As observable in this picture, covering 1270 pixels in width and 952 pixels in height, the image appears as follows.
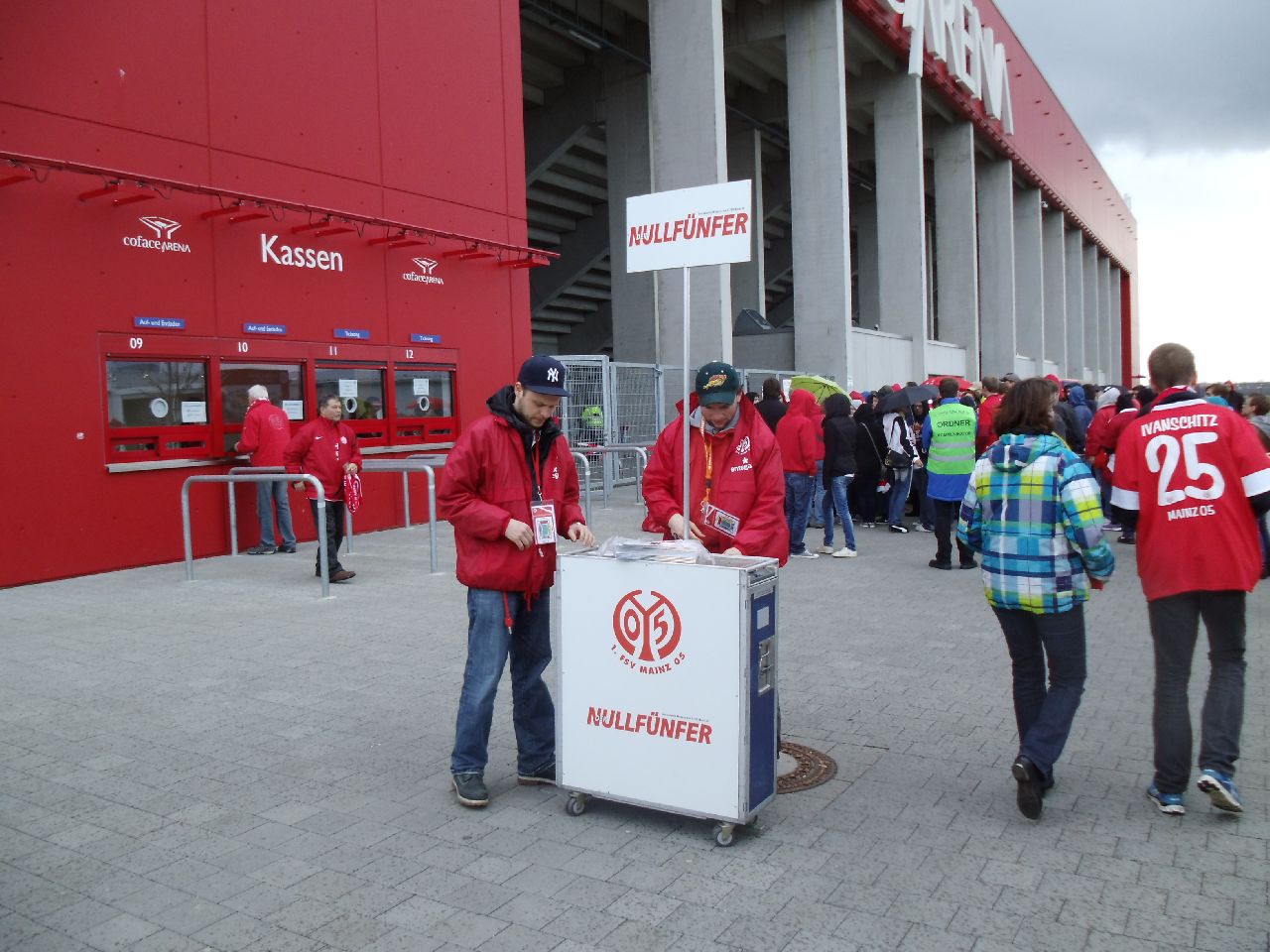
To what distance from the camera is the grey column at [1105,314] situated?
6019 cm

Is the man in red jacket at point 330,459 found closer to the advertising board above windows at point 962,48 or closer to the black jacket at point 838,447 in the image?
the black jacket at point 838,447

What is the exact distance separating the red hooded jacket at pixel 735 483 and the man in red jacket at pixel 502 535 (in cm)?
42

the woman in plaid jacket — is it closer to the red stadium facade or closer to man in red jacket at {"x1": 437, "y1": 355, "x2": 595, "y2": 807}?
man in red jacket at {"x1": 437, "y1": 355, "x2": 595, "y2": 807}

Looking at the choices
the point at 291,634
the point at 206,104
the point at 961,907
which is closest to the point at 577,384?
the point at 206,104

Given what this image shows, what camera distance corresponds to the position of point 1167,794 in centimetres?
406

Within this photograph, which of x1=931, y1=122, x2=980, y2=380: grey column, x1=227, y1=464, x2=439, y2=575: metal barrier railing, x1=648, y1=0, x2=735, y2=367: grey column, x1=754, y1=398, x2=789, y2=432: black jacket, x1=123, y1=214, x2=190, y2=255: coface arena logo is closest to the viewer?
x1=227, y1=464, x2=439, y2=575: metal barrier railing

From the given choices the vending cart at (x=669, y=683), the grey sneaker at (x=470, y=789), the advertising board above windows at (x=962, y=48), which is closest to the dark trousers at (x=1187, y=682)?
the vending cart at (x=669, y=683)

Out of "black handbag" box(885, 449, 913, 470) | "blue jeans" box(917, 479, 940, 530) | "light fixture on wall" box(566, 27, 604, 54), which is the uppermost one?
"light fixture on wall" box(566, 27, 604, 54)

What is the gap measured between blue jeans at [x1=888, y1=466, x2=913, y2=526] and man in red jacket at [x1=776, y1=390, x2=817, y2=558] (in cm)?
208

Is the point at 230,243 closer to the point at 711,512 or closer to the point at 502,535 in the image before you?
the point at 502,535

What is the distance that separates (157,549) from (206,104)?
14.8 ft

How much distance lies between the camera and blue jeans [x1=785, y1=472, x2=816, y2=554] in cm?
1079

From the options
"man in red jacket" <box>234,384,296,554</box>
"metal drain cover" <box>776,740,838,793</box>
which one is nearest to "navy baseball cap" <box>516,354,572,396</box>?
"metal drain cover" <box>776,740,838,793</box>

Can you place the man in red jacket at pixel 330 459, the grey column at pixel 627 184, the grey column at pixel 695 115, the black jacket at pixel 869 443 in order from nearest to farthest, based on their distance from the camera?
the man in red jacket at pixel 330 459 → the black jacket at pixel 869 443 → the grey column at pixel 695 115 → the grey column at pixel 627 184
